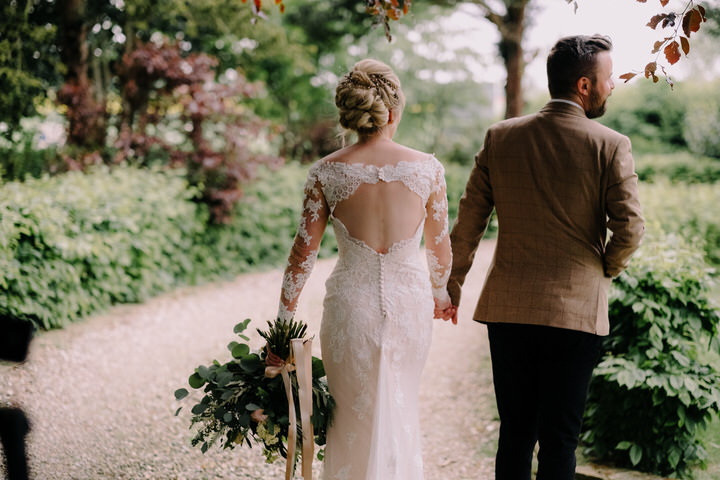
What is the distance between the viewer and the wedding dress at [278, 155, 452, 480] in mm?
2557

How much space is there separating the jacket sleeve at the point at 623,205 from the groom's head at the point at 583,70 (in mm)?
222

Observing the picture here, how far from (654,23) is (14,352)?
2836 mm

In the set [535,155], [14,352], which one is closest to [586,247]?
[535,155]

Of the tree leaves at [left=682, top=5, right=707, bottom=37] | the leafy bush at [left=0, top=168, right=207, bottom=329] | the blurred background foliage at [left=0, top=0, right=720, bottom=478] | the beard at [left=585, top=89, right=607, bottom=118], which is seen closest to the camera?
the tree leaves at [left=682, top=5, right=707, bottom=37]

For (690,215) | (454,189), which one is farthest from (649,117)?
(690,215)

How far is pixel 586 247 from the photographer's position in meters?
2.45

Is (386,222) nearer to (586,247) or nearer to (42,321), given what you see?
(586,247)

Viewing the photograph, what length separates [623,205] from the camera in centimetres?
236

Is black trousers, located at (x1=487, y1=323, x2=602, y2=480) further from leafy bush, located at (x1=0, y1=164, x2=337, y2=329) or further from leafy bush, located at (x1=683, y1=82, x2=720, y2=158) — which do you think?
leafy bush, located at (x1=683, y1=82, x2=720, y2=158)

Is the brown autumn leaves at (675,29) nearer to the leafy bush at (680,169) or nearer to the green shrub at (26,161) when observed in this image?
the green shrub at (26,161)

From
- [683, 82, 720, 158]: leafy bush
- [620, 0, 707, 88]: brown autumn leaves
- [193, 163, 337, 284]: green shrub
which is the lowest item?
[193, 163, 337, 284]: green shrub

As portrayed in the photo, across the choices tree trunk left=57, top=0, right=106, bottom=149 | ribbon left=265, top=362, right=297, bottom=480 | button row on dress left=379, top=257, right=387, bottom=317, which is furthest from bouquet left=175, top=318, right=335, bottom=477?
tree trunk left=57, top=0, right=106, bottom=149

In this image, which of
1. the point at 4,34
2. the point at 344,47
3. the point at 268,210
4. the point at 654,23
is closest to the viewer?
the point at 654,23

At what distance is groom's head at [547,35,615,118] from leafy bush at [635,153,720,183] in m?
11.4
